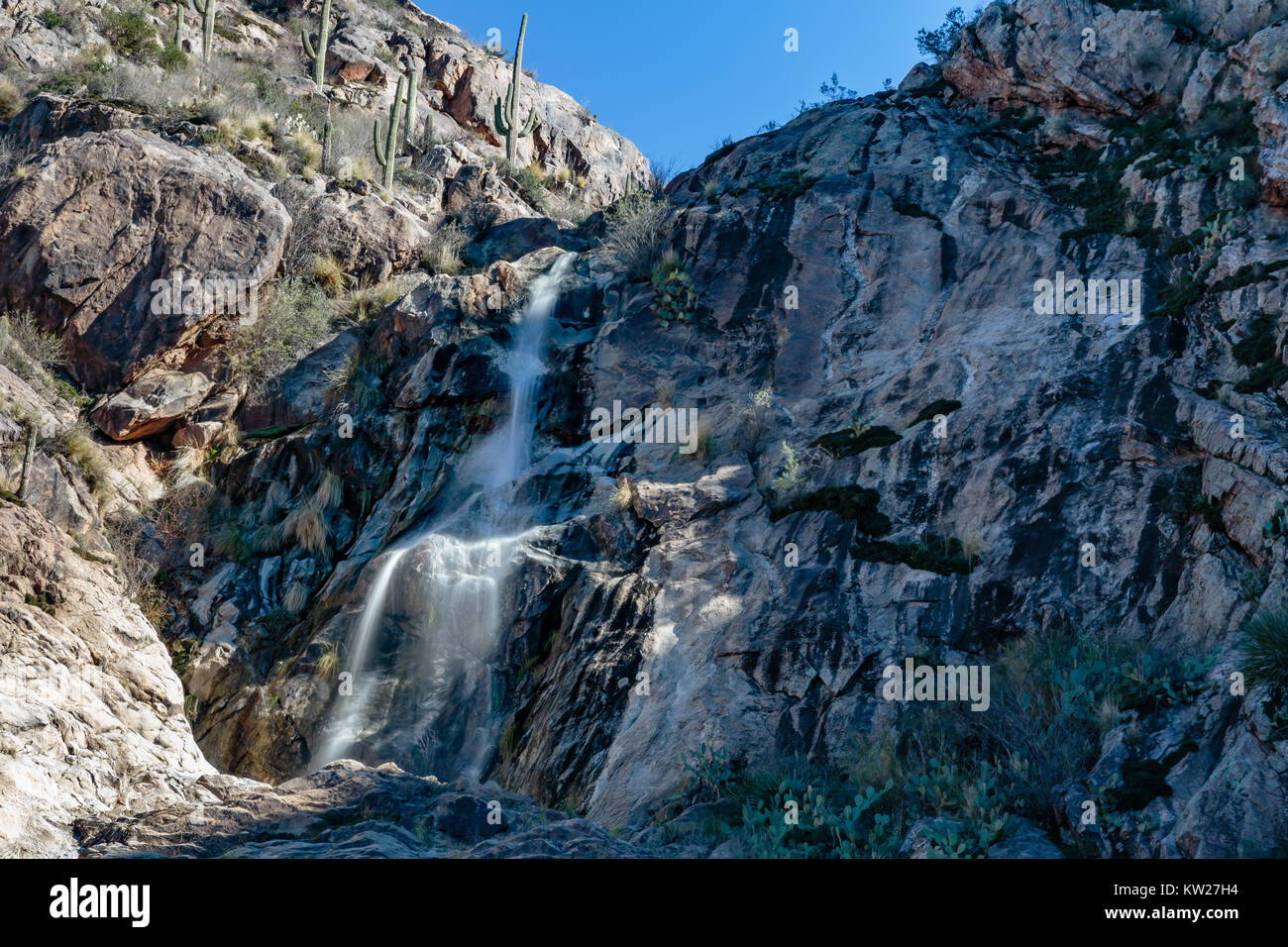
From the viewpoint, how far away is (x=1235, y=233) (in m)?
11.3

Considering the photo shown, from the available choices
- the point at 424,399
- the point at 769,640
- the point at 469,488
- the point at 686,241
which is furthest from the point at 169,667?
the point at 686,241

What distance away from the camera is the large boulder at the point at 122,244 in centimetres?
1585

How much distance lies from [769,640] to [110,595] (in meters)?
7.70

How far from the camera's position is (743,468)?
12102 millimetres

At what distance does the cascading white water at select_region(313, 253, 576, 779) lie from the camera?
10.5 m

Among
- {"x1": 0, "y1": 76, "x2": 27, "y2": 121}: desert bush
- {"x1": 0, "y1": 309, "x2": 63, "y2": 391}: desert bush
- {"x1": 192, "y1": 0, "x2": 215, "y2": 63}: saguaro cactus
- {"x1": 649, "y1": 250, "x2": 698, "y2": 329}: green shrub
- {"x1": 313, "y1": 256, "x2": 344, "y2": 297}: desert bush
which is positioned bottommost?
{"x1": 0, "y1": 309, "x2": 63, "y2": 391}: desert bush

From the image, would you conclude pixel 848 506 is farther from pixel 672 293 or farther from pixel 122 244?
pixel 122 244

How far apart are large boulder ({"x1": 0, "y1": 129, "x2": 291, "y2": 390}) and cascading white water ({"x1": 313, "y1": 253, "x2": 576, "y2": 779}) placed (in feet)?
24.4

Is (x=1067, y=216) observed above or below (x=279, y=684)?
above

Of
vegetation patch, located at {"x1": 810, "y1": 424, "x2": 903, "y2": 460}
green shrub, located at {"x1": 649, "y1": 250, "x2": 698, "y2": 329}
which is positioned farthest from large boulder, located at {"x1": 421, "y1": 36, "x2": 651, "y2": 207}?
vegetation patch, located at {"x1": 810, "y1": 424, "x2": 903, "y2": 460}

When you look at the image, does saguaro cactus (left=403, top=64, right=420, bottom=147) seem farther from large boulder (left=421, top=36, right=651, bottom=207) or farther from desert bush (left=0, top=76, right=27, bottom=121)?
desert bush (left=0, top=76, right=27, bottom=121)

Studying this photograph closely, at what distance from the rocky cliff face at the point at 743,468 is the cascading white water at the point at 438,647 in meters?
0.09

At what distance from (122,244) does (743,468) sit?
11887 mm
